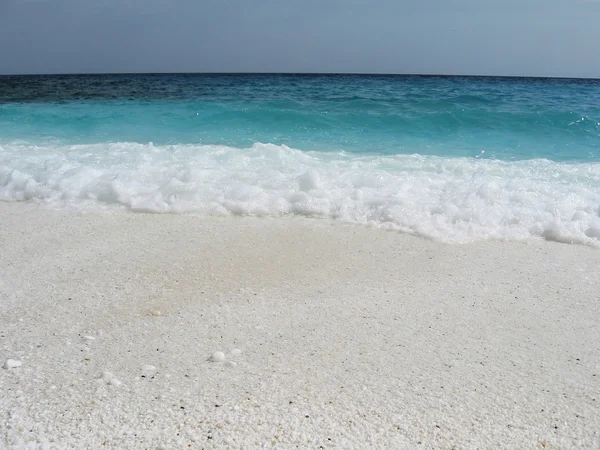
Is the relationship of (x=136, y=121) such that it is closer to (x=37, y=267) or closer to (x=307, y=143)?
(x=307, y=143)

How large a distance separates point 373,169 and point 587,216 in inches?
100

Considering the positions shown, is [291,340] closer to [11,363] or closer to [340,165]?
[11,363]

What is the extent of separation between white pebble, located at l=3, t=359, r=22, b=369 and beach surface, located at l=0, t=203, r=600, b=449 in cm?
1

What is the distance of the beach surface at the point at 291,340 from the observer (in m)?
2.02

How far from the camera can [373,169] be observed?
6402 mm

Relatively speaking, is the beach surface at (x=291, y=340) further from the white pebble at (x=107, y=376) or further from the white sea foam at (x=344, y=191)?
the white sea foam at (x=344, y=191)

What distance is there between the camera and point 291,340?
2682mm

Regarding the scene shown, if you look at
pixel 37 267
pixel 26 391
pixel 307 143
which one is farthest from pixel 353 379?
pixel 307 143

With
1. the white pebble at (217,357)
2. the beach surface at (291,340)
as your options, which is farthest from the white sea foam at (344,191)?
the white pebble at (217,357)

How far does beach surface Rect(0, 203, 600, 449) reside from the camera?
2.02 meters

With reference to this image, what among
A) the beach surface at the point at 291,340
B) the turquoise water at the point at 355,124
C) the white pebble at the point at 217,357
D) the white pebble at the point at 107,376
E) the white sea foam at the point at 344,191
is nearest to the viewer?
the beach surface at the point at 291,340

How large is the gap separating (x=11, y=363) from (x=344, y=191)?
343cm

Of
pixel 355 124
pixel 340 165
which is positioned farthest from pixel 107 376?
pixel 355 124

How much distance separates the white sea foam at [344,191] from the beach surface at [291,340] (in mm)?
343
